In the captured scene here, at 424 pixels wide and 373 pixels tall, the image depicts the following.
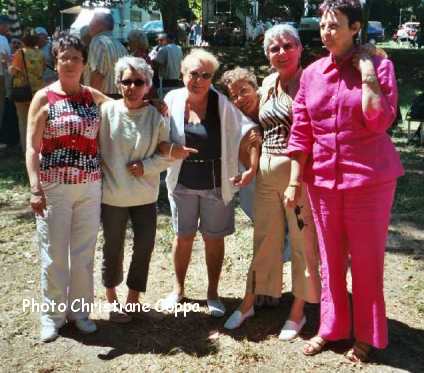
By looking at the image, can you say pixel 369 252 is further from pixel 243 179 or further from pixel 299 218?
pixel 243 179

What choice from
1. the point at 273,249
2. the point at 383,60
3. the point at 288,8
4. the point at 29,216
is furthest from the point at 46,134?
the point at 288,8

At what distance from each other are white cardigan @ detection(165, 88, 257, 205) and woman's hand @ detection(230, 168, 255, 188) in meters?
→ 0.04

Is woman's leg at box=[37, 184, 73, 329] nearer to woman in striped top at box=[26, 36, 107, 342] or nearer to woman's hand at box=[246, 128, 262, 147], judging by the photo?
woman in striped top at box=[26, 36, 107, 342]

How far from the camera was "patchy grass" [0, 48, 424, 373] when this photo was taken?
3264mm

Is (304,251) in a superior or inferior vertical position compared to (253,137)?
inferior

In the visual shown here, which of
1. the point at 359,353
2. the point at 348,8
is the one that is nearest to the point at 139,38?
the point at 348,8

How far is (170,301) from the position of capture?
4008mm

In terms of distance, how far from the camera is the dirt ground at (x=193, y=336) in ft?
10.7

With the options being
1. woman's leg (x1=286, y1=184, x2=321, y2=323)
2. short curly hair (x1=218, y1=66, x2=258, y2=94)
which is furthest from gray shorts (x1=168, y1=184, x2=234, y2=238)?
short curly hair (x1=218, y1=66, x2=258, y2=94)

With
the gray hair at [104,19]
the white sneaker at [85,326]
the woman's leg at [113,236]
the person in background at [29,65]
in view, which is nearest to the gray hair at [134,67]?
the woman's leg at [113,236]

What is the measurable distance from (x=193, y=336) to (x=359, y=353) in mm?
1038

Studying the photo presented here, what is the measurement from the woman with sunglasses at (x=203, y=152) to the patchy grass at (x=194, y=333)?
24.5 inches

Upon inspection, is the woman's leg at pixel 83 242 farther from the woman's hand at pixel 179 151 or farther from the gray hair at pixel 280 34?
the gray hair at pixel 280 34

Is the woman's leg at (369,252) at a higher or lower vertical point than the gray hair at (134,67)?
lower
